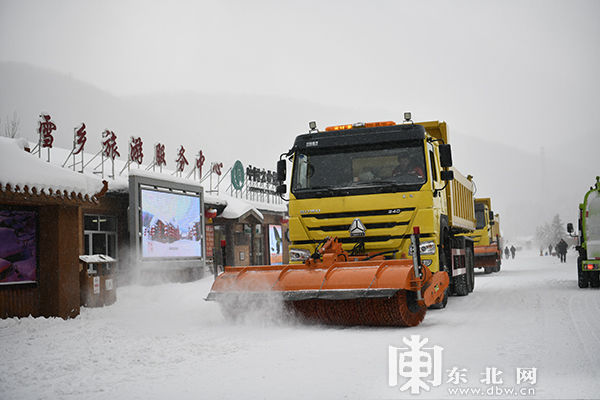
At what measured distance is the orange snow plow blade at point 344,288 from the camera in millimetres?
9000

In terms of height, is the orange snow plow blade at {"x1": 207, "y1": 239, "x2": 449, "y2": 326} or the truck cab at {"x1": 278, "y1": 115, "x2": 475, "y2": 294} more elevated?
the truck cab at {"x1": 278, "y1": 115, "x2": 475, "y2": 294}

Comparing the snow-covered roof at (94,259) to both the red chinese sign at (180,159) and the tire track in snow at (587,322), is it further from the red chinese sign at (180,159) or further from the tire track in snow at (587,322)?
the red chinese sign at (180,159)

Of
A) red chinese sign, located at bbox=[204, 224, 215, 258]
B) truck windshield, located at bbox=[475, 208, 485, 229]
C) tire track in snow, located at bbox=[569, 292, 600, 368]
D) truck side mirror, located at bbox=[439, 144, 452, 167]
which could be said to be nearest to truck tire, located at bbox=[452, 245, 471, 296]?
tire track in snow, located at bbox=[569, 292, 600, 368]

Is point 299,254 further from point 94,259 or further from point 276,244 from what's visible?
point 276,244

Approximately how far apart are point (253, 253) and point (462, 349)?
93.6 feet

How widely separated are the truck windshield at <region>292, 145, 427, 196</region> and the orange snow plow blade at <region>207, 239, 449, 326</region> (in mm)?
1124

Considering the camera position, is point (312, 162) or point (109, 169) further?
point (109, 169)

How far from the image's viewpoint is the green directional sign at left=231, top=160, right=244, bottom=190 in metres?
39.5

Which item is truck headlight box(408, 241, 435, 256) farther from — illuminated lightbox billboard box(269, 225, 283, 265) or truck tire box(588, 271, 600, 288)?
illuminated lightbox billboard box(269, 225, 283, 265)

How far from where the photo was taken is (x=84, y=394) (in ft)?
18.3

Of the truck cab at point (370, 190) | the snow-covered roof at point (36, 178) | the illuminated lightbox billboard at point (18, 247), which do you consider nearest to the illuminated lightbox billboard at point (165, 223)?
the snow-covered roof at point (36, 178)

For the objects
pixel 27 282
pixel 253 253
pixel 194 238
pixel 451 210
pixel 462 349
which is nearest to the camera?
pixel 462 349

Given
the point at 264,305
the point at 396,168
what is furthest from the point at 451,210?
the point at 264,305

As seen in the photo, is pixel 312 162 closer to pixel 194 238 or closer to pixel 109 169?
pixel 194 238
